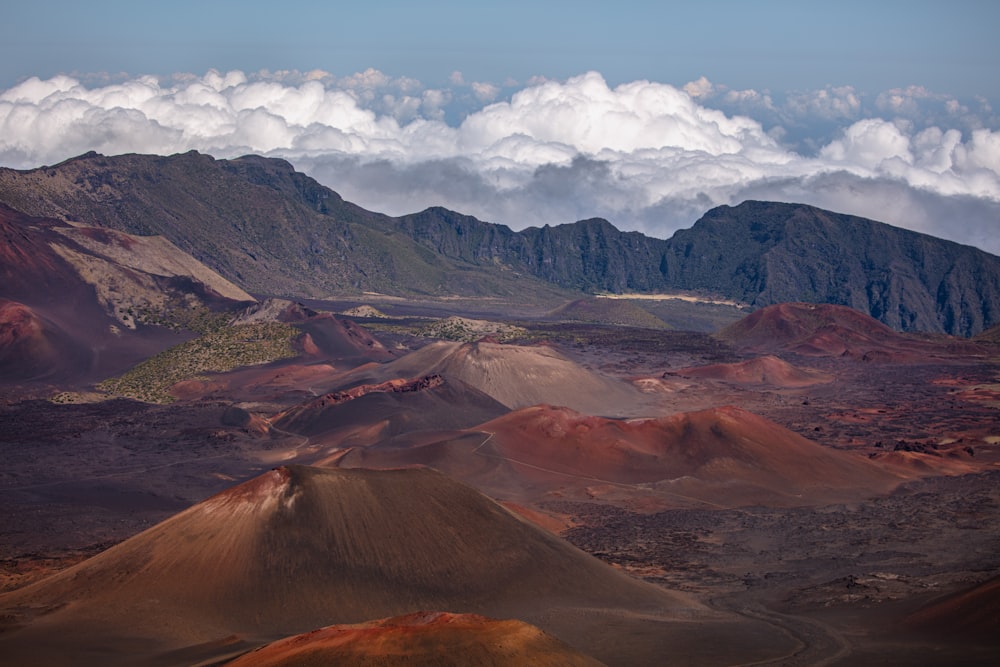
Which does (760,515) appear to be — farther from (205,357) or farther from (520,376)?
(205,357)

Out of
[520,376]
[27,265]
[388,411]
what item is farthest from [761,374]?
[27,265]

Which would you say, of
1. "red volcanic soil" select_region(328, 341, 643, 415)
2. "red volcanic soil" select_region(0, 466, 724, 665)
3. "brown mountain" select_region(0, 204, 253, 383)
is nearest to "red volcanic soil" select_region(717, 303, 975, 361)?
"red volcanic soil" select_region(328, 341, 643, 415)

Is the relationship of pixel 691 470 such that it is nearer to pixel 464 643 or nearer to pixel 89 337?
pixel 464 643

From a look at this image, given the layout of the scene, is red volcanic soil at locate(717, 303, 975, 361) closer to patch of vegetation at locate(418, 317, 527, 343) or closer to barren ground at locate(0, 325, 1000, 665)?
patch of vegetation at locate(418, 317, 527, 343)

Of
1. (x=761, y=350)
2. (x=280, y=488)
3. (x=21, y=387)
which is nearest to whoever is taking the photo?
(x=280, y=488)

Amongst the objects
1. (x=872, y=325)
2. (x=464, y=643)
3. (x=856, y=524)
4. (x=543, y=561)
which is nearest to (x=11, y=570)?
(x=543, y=561)
